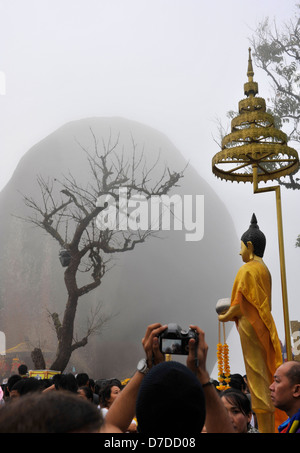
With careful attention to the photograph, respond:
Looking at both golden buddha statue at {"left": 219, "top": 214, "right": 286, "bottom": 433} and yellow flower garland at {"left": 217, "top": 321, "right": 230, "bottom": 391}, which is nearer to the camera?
golden buddha statue at {"left": 219, "top": 214, "right": 286, "bottom": 433}

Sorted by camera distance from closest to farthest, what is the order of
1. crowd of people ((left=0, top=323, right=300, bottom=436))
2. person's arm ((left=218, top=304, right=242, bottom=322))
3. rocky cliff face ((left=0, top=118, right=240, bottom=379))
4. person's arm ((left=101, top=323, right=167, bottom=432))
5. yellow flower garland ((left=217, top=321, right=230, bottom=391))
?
crowd of people ((left=0, top=323, right=300, bottom=436))
person's arm ((left=101, top=323, right=167, bottom=432))
person's arm ((left=218, top=304, right=242, bottom=322))
yellow flower garland ((left=217, top=321, right=230, bottom=391))
rocky cliff face ((left=0, top=118, right=240, bottom=379))

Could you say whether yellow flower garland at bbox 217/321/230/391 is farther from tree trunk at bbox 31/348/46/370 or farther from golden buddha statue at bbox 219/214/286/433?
tree trunk at bbox 31/348/46/370

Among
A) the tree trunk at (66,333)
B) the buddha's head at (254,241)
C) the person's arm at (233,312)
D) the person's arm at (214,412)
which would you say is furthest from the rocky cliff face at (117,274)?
the person's arm at (214,412)

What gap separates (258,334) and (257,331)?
25 mm

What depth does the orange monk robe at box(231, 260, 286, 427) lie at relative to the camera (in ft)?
13.3

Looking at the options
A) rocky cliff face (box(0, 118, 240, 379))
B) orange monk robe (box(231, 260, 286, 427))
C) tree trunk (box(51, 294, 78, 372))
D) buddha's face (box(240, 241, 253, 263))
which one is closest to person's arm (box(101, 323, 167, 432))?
orange monk robe (box(231, 260, 286, 427))

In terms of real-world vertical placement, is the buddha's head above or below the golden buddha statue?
above

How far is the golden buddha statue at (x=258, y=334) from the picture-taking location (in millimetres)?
3977

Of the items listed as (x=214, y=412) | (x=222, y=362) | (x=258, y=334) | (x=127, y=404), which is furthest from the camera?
(x=222, y=362)

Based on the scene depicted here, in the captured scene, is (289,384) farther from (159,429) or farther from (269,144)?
(269,144)

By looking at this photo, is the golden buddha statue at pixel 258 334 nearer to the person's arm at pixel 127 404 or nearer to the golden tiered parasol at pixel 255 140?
the golden tiered parasol at pixel 255 140

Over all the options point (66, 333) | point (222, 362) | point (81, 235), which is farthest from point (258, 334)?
point (81, 235)

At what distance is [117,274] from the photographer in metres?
12.1

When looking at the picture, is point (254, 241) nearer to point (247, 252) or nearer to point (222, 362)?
point (247, 252)
